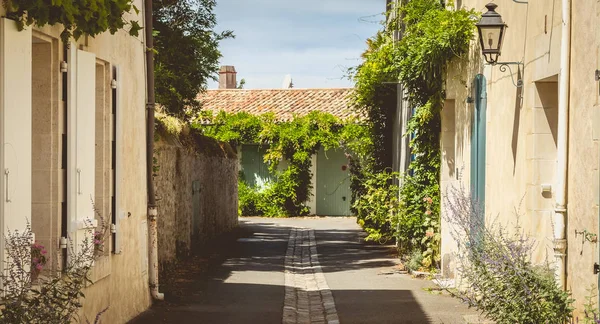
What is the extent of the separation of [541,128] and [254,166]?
88.0 feet

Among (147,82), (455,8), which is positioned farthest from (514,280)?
(455,8)

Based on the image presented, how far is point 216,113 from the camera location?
3706 cm

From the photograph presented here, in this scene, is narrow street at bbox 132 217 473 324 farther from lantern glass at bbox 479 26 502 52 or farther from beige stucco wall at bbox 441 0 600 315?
lantern glass at bbox 479 26 502 52

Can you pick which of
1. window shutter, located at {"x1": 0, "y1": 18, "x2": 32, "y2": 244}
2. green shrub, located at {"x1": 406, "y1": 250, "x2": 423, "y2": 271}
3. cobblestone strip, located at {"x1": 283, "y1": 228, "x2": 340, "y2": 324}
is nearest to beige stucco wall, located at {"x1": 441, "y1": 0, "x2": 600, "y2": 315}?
cobblestone strip, located at {"x1": 283, "y1": 228, "x2": 340, "y2": 324}

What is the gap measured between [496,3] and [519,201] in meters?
2.66

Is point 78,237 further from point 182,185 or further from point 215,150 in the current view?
point 215,150

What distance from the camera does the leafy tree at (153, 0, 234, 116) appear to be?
1834cm

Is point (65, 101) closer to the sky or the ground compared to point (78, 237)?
closer to the sky

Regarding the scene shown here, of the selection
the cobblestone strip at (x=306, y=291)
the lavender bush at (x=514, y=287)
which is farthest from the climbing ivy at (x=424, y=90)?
the lavender bush at (x=514, y=287)

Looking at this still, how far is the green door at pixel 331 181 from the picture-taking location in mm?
34656

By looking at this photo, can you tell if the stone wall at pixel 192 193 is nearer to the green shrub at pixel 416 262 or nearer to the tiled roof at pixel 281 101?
the green shrub at pixel 416 262

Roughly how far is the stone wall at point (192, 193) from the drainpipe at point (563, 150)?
22.9ft

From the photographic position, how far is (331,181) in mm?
34719

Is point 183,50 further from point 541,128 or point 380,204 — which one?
point 541,128
